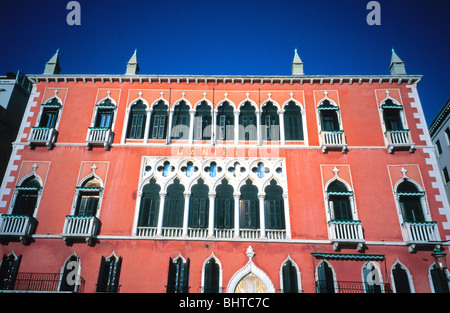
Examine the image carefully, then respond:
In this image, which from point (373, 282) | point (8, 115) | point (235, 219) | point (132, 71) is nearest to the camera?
point (373, 282)

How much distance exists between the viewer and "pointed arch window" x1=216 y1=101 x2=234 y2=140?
16672 mm

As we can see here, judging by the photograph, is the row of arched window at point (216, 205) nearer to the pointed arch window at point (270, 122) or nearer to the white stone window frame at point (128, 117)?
the white stone window frame at point (128, 117)

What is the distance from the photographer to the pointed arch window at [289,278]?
44.2ft

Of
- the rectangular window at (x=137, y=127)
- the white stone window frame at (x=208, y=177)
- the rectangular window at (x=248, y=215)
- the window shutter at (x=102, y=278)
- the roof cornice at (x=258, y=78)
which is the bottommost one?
the window shutter at (x=102, y=278)

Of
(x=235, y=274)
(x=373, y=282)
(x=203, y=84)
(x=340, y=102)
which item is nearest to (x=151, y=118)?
(x=203, y=84)

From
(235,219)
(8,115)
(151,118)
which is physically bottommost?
(235,219)

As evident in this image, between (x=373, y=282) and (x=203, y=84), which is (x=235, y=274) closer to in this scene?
(x=373, y=282)

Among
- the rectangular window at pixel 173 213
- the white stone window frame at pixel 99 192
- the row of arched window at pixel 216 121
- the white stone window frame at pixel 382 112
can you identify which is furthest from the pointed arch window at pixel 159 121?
the white stone window frame at pixel 382 112

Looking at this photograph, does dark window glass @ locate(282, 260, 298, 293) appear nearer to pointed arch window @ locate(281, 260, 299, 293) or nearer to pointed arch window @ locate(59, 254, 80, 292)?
pointed arch window @ locate(281, 260, 299, 293)

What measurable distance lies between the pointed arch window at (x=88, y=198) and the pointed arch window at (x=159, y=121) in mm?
3714

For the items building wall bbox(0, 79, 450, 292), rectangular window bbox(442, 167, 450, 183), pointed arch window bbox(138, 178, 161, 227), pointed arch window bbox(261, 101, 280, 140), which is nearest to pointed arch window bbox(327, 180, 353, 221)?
building wall bbox(0, 79, 450, 292)

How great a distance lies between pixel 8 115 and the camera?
19.7 m

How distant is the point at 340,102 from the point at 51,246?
15829 mm

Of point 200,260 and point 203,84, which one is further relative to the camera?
point 203,84
